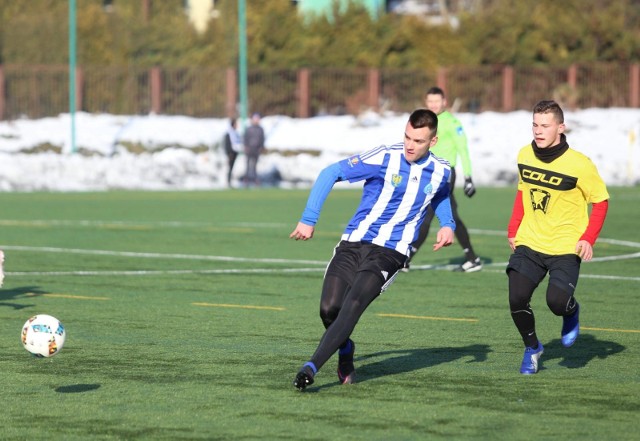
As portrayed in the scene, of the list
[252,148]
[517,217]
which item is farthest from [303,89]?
[517,217]

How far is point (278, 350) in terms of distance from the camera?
10.6m

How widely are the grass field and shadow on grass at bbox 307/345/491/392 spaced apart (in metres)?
0.02

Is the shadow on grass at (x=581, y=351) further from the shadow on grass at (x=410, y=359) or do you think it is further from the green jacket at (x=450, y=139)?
the green jacket at (x=450, y=139)

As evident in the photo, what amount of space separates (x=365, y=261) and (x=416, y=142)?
0.87m

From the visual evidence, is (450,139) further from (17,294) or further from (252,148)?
(252,148)

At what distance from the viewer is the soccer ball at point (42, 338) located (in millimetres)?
8719

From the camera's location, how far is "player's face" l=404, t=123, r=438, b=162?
8836mm

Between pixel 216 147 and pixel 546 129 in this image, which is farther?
pixel 216 147

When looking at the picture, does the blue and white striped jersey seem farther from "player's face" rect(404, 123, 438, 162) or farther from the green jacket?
the green jacket

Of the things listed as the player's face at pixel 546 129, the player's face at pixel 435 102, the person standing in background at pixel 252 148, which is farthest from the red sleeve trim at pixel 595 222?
the person standing in background at pixel 252 148

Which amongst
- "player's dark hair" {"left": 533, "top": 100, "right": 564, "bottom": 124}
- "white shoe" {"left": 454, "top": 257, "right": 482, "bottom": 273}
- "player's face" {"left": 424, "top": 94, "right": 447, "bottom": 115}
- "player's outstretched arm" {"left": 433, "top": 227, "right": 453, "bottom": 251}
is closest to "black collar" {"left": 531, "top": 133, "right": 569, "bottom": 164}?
"player's dark hair" {"left": 533, "top": 100, "right": 564, "bottom": 124}

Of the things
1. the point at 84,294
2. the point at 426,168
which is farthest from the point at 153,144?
the point at 426,168

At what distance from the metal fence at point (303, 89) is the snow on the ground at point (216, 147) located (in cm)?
78

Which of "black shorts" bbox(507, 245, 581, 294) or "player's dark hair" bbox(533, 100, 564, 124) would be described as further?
"black shorts" bbox(507, 245, 581, 294)
